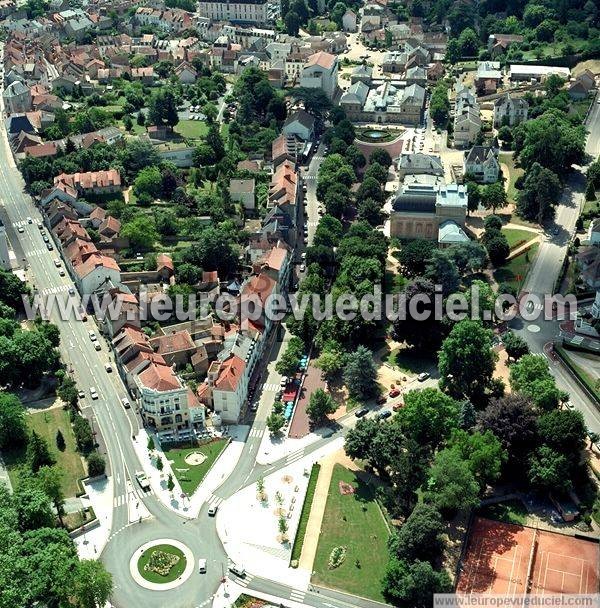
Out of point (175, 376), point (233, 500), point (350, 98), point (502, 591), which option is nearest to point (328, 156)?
point (350, 98)

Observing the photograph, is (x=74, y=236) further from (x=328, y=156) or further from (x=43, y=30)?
(x=43, y=30)

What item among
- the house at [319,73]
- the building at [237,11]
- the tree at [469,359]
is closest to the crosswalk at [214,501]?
the tree at [469,359]

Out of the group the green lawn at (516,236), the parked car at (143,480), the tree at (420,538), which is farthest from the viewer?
the green lawn at (516,236)

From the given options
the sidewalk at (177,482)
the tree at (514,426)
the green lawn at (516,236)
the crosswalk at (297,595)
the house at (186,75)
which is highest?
the house at (186,75)

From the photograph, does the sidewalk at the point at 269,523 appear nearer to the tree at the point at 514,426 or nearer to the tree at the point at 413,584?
the tree at the point at 413,584

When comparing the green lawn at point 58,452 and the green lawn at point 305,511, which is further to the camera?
the green lawn at point 58,452

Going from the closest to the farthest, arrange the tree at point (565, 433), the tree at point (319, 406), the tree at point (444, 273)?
the tree at point (565, 433) → the tree at point (319, 406) → the tree at point (444, 273)

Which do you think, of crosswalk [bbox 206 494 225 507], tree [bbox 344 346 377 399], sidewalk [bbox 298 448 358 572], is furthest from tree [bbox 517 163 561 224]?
crosswalk [bbox 206 494 225 507]
